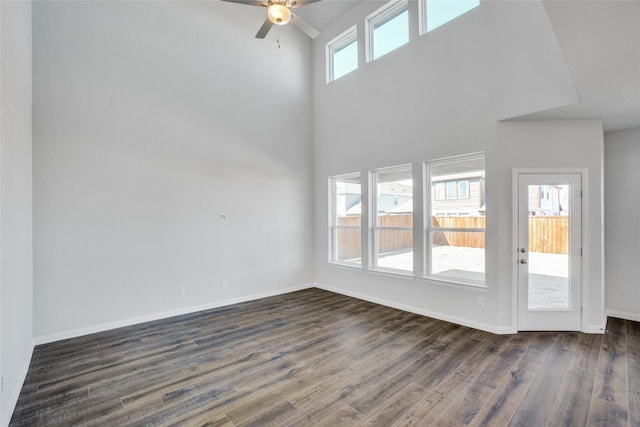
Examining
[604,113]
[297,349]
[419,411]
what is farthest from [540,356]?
[604,113]

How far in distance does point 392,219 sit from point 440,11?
321 centimetres

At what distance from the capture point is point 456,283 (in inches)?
158

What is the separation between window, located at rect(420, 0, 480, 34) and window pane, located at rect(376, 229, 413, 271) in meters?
3.13

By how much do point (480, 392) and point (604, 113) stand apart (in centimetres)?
339

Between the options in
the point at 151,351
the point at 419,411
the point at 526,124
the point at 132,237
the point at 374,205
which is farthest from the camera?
the point at 374,205

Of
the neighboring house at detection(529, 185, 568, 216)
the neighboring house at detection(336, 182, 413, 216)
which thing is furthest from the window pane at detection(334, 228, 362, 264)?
the neighboring house at detection(529, 185, 568, 216)

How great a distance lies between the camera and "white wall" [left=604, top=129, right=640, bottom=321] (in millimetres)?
3951

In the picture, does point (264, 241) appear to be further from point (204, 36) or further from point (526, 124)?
point (526, 124)

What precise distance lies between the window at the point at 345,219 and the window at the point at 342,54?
2138 millimetres

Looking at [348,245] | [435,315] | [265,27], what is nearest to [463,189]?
[435,315]

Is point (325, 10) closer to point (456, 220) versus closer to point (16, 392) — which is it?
point (456, 220)

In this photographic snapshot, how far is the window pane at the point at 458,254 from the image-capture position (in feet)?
13.0

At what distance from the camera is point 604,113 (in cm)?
332

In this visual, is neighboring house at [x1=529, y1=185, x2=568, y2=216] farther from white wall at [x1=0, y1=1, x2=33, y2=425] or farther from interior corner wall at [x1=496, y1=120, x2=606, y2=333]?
white wall at [x1=0, y1=1, x2=33, y2=425]
